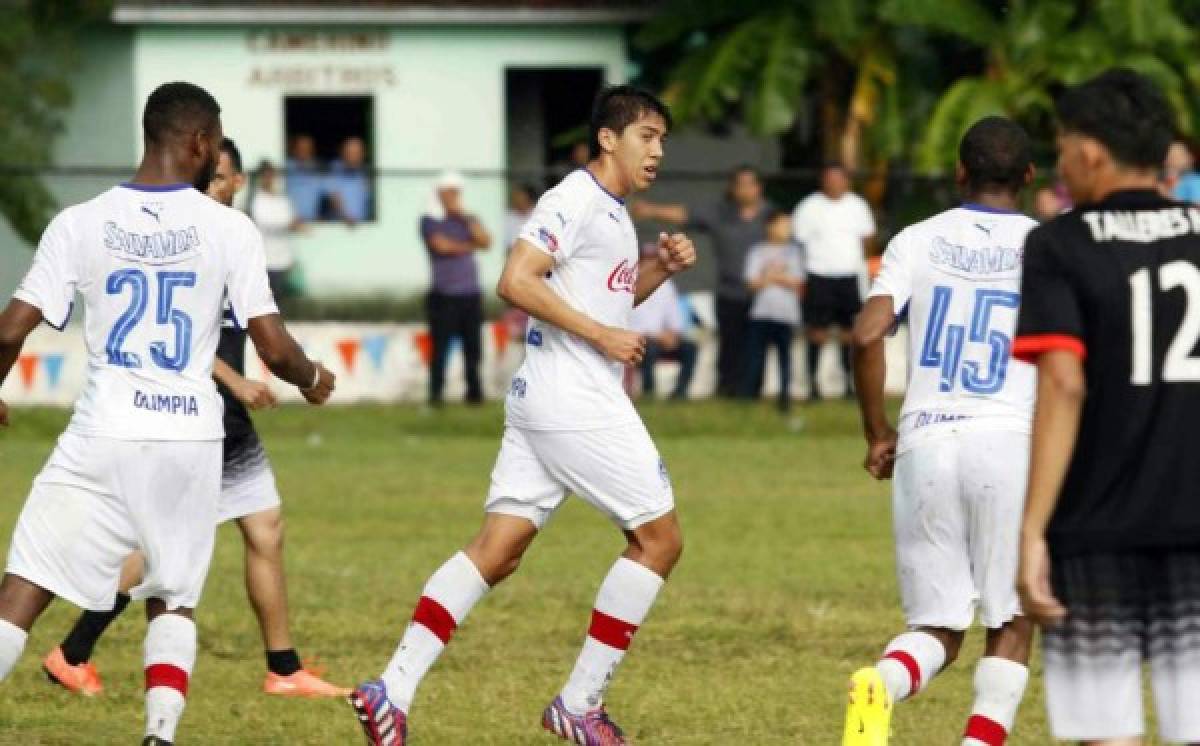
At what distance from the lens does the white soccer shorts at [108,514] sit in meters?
7.83

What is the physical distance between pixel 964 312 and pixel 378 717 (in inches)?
88.6

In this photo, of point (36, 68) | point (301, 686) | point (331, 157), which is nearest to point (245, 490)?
point (301, 686)

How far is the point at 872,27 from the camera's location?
27.7m

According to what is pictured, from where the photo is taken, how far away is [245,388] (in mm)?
A: 9375

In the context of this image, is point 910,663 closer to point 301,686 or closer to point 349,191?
point 301,686

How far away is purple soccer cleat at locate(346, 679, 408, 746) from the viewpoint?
8516 millimetres

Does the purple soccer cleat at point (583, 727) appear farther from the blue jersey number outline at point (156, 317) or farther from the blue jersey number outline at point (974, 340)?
the blue jersey number outline at point (156, 317)

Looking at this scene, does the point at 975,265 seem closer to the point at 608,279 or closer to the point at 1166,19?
the point at 608,279

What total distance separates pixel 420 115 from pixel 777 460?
42.5ft

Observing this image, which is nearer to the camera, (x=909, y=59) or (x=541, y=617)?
(x=541, y=617)

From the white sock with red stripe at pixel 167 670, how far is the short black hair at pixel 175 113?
1.45 m

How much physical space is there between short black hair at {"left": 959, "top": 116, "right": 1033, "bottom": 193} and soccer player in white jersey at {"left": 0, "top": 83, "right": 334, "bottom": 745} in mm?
2128

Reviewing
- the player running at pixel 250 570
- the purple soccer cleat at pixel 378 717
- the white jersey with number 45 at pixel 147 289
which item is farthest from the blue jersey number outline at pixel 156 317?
the player running at pixel 250 570

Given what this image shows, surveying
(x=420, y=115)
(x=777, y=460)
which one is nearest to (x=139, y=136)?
(x=420, y=115)
